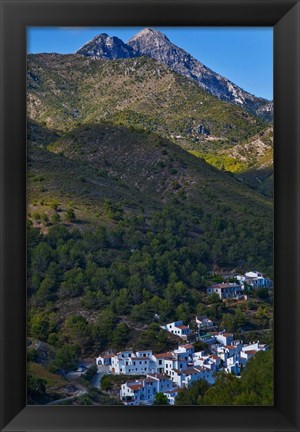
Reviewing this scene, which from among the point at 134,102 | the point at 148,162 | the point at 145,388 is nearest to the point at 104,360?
the point at 145,388

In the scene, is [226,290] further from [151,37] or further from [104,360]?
[151,37]

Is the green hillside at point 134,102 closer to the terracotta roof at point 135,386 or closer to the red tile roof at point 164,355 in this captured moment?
the red tile roof at point 164,355

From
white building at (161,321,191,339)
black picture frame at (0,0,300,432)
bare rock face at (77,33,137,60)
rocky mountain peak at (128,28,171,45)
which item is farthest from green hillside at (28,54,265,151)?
black picture frame at (0,0,300,432)

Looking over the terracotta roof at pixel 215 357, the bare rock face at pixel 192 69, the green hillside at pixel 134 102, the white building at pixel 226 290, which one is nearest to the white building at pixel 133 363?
the terracotta roof at pixel 215 357

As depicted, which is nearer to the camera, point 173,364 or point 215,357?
point 173,364
